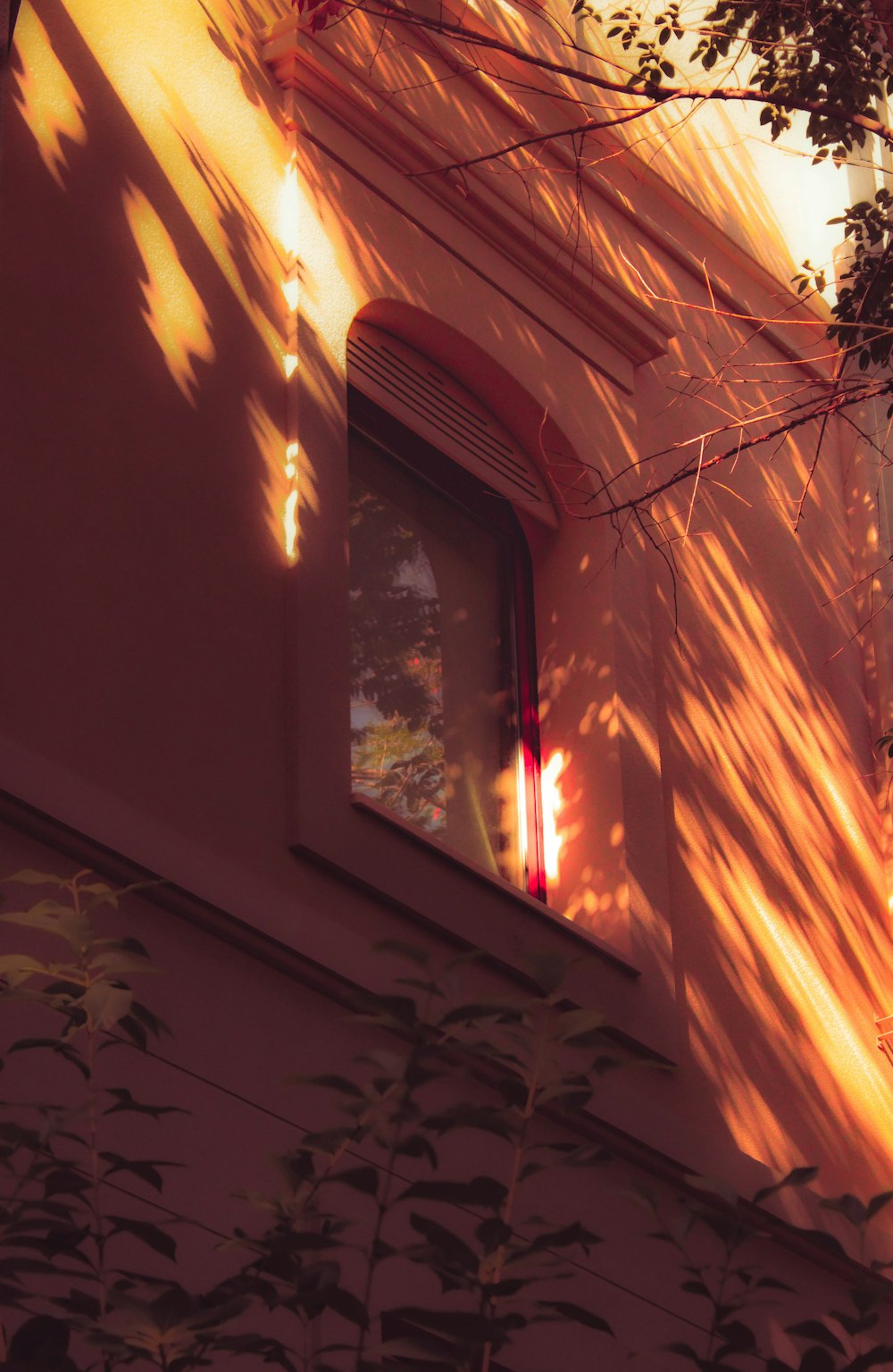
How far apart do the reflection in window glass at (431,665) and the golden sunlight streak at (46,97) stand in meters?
1.87

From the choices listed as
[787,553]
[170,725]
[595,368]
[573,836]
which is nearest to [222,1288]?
[170,725]

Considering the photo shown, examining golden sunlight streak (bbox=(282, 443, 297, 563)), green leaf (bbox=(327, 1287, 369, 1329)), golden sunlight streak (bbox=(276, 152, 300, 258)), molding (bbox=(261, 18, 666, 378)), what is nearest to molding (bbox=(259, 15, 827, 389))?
molding (bbox=(261, 18, 666, 378))

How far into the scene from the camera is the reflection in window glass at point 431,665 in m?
7.25

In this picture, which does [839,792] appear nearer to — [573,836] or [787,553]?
[787,553]

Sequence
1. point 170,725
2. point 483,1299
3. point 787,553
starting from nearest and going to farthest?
point 483,1299 < point 170,725 < point 787,553

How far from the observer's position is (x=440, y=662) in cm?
770

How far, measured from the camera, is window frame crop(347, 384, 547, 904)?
774cm

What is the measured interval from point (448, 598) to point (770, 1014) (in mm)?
2249

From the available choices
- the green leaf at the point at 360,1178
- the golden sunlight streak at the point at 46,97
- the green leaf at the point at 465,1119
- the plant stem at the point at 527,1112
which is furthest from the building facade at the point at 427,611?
the green leaf at the point at 360,1178

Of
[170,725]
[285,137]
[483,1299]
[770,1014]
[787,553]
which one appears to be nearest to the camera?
[483,1299]

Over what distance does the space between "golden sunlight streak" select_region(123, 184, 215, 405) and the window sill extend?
5.05 feet

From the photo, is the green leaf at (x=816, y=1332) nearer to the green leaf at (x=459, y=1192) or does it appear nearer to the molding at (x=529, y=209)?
the green leaf at (x=459, y=1192)

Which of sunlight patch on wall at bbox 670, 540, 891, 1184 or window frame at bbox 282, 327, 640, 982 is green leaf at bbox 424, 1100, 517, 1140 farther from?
sunlight patch on wall at bbox 670, 540, 891, 1184

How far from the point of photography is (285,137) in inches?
296
